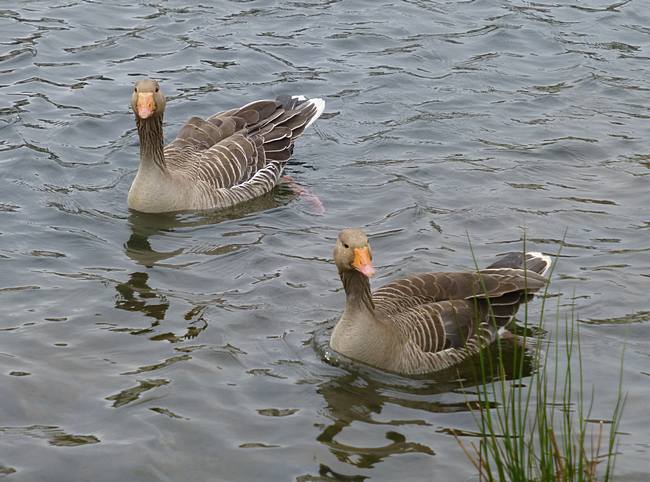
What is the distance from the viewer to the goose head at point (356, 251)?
30.6 ft

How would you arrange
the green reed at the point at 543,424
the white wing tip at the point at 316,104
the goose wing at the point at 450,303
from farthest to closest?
the white wing tip at the point at 316,104 → the goose wing at the point at 450,303 → the green reed at the point at 543,424

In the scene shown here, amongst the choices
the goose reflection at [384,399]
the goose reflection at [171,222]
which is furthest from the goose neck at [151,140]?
the goose reflection at [384,399]

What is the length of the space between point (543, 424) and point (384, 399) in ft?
8.29

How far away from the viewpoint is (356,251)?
9359 millimetres

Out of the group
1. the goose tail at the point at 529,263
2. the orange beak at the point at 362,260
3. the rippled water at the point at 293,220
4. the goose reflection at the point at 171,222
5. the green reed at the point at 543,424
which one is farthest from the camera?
the goose reflection at the point at 171,222

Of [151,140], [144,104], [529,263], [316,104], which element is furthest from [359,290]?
[316,104]

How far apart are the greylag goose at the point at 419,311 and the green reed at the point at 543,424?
40 cm

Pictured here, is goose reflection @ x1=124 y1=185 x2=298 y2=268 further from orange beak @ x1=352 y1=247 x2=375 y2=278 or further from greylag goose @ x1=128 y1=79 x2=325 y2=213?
orange beak @ x1=352 y1=247 x2=375 y2=278

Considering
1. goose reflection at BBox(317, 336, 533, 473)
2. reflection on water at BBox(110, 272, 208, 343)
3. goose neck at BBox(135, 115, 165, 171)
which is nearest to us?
goose reflection at BBox(317, 336, 533, 473)

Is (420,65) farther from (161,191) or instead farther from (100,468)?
(100,468)

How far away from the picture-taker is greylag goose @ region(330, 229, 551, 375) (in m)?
9.68

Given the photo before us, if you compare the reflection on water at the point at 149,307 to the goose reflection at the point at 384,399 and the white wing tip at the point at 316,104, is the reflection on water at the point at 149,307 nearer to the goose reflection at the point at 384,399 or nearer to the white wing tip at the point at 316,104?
the goose reflection at the point at 384,399

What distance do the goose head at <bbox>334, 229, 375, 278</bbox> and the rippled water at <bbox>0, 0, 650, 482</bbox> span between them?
966mm

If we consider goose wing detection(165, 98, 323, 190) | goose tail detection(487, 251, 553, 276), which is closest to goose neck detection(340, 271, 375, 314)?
goose tail detection(487, 251, 553, 276)
